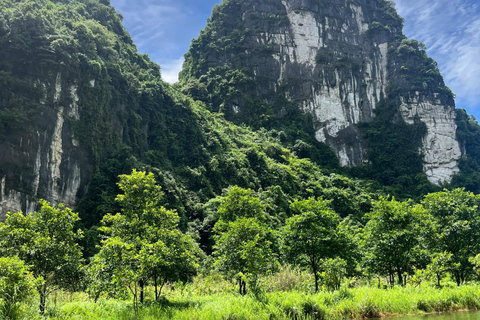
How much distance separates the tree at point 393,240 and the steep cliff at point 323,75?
52779 mm

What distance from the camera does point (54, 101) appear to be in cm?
3312

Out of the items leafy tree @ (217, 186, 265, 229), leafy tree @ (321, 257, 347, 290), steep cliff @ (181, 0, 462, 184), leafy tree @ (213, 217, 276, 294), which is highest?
steep cliff @ (181, 0, 462, 184)

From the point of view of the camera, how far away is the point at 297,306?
1339cm

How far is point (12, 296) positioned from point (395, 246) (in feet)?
52.6

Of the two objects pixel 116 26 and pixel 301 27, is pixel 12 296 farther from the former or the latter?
pixel 301 27

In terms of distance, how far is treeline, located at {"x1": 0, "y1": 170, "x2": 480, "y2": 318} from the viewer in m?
12.3

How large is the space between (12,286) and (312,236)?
11693 millimetres

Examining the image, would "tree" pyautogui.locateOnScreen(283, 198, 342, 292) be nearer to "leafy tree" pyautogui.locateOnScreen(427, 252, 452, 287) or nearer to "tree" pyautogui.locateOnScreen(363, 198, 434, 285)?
"tree" pyautogui.locateOnScreen(363, 198, 434, 285)

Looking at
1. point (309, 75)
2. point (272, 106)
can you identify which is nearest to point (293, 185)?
point (272, 106)

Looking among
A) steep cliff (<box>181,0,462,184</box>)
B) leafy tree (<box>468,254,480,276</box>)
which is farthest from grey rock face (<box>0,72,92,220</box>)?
steep cliff (<box>181,0,462,184</box>)

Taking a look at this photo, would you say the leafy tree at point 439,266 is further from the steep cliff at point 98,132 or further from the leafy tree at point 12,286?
the steep cliff at point 98,132

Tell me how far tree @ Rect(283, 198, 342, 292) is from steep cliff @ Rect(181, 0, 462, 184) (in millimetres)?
53978

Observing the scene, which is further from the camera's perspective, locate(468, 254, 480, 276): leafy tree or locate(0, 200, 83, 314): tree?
locate(468, 254, 480, 276): leafy tree

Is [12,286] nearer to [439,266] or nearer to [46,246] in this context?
[46,246]
